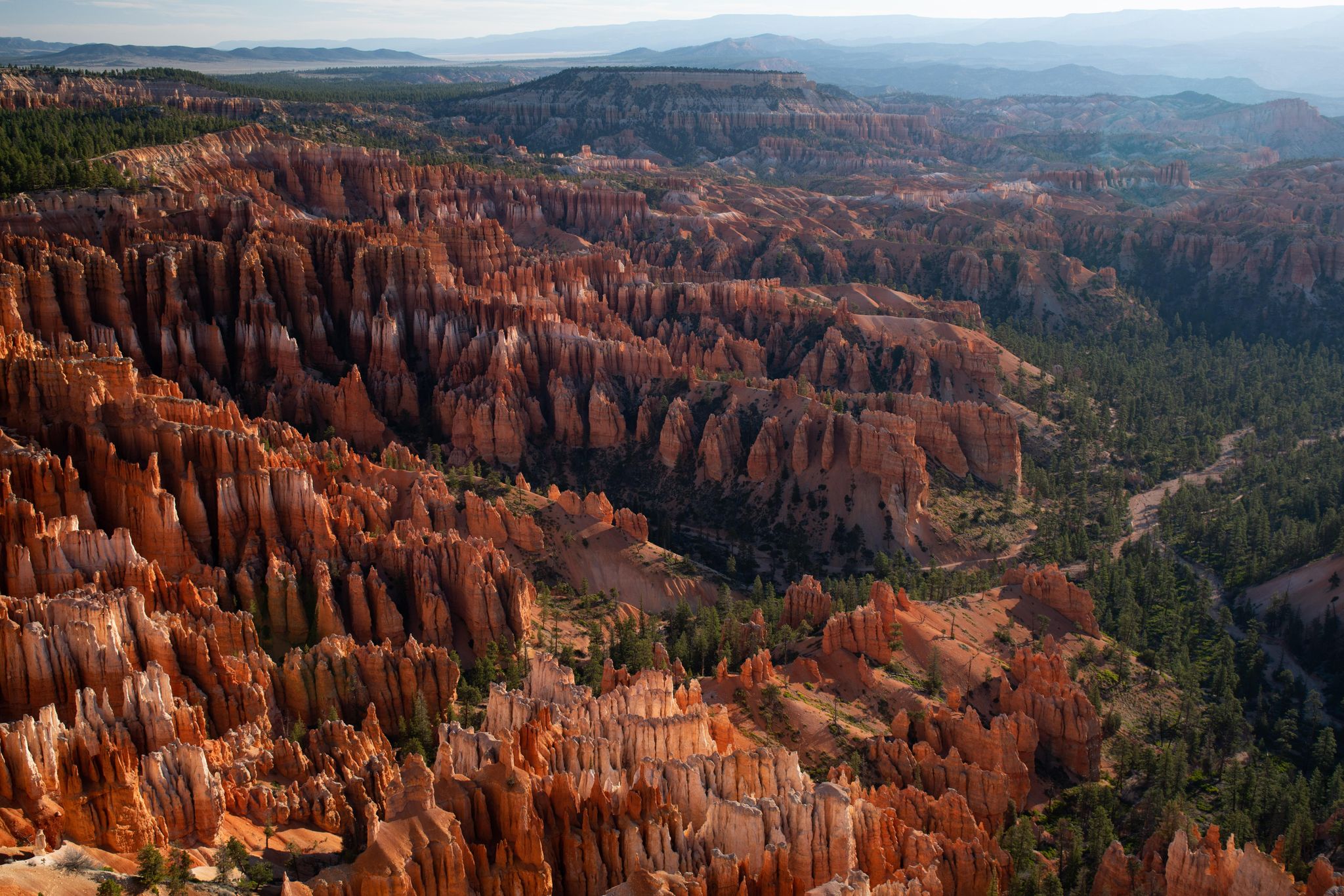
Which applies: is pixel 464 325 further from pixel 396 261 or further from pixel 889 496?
pixel 889 496

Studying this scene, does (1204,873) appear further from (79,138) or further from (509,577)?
(79,138)

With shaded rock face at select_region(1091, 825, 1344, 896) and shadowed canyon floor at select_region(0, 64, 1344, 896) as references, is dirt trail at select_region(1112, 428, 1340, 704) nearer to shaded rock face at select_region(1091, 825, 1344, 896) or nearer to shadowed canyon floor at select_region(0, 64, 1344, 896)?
shadowed canyon floor at select_region(0, 64, 1344, 896)

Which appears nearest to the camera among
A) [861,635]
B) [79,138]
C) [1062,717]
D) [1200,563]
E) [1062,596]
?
[1062,717]

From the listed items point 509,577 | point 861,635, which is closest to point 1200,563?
point 861,635

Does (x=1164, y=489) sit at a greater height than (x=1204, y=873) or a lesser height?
lesser

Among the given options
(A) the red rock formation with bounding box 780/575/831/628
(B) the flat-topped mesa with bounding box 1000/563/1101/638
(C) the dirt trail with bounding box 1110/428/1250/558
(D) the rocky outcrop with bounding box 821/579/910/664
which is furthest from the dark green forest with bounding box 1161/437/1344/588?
(D) the rocky outcrop with bounding box 821/579/910/664

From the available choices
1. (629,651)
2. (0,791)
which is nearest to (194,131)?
(629,651)
